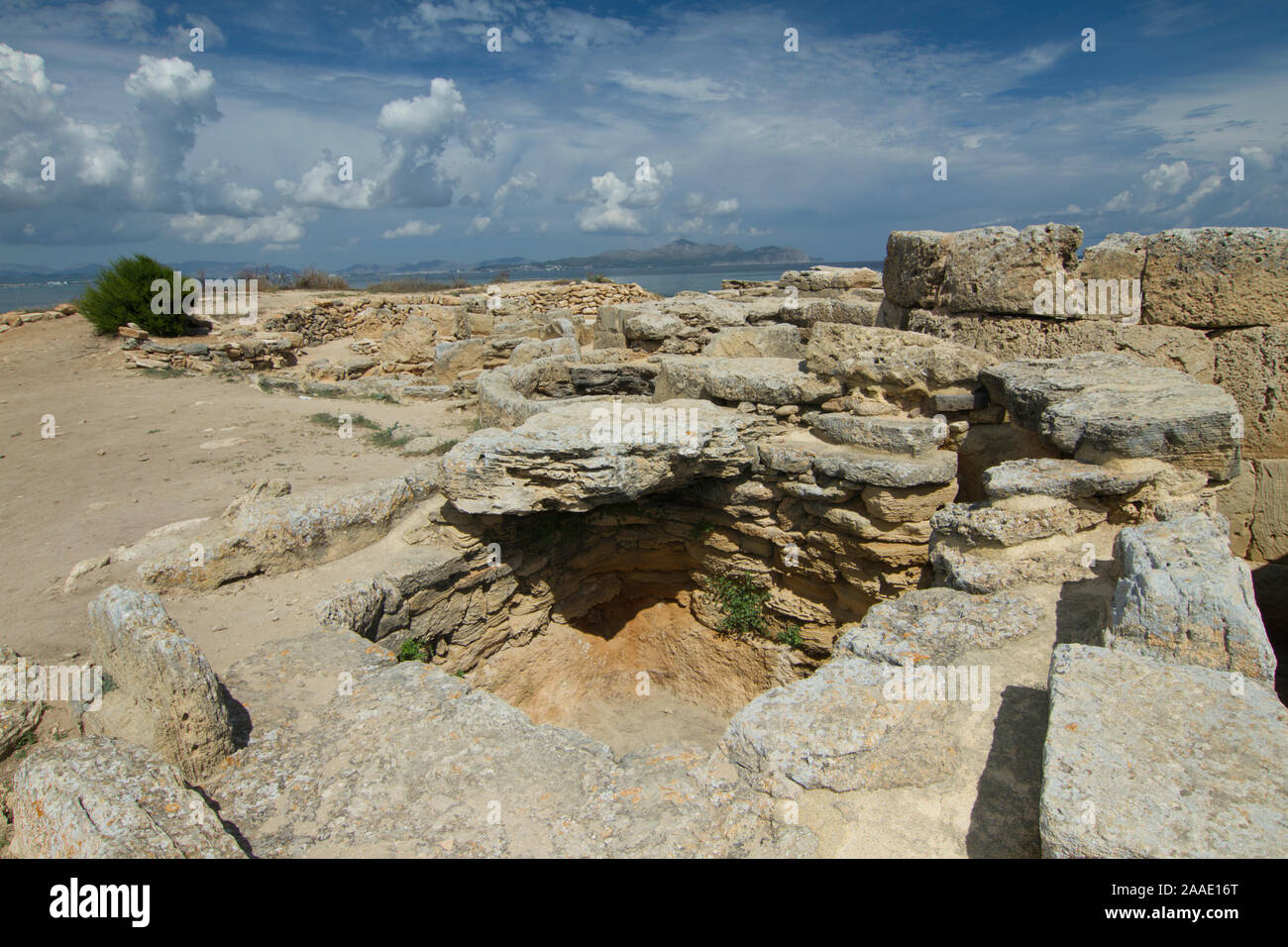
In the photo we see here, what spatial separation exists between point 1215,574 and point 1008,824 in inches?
54.2

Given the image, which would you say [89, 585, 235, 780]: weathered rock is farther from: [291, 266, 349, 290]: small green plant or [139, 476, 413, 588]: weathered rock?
[291, 266, 349, 290]: small green plant

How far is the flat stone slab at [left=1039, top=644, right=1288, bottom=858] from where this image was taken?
6.12ft

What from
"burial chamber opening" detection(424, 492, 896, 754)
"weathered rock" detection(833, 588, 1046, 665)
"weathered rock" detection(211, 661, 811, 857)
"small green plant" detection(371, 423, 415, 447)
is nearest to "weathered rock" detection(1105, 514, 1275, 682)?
"weathered rock" detection(833, 588, 1046, 665)

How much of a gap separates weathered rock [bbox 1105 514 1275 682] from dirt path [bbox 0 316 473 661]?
16.1ft

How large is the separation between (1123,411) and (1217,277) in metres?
1.66

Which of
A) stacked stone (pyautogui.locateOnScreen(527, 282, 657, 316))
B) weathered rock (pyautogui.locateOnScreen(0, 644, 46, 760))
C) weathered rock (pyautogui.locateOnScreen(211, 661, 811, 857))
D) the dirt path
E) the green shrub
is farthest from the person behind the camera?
stacked stone (pyautogui.locateOnScreen(527, 282, 657, 316))

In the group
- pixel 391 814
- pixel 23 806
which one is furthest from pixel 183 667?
pixel 391 814

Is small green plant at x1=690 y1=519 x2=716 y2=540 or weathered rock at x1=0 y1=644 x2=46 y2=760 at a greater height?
small green plant at x1=690 y1=519 x2=716 y2=540

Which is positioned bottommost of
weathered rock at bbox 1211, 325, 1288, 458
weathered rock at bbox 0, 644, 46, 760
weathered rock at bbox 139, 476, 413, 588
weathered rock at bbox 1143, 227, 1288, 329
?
weathered rock at bbox 0, 644, 46, 760

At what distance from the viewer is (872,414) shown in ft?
18.3

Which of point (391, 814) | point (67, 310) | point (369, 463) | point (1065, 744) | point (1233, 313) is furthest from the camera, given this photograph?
point (67, 310)

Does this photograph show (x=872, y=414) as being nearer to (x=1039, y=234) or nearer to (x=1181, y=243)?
(x=1039, y=234)

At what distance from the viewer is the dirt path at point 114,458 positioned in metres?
5.18

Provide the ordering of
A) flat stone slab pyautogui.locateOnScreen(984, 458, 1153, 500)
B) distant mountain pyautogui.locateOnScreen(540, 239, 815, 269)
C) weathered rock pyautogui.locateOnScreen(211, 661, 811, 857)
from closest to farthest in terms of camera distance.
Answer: weathered rock pyautogui.locateOnScreen(211, 661, 811, 857), flat stone slab pyautogui.locateOnScreen(984, 458, 1153, 500), distant mountain pyautogui.locateOnScreen(540, 239, 815, 269)
